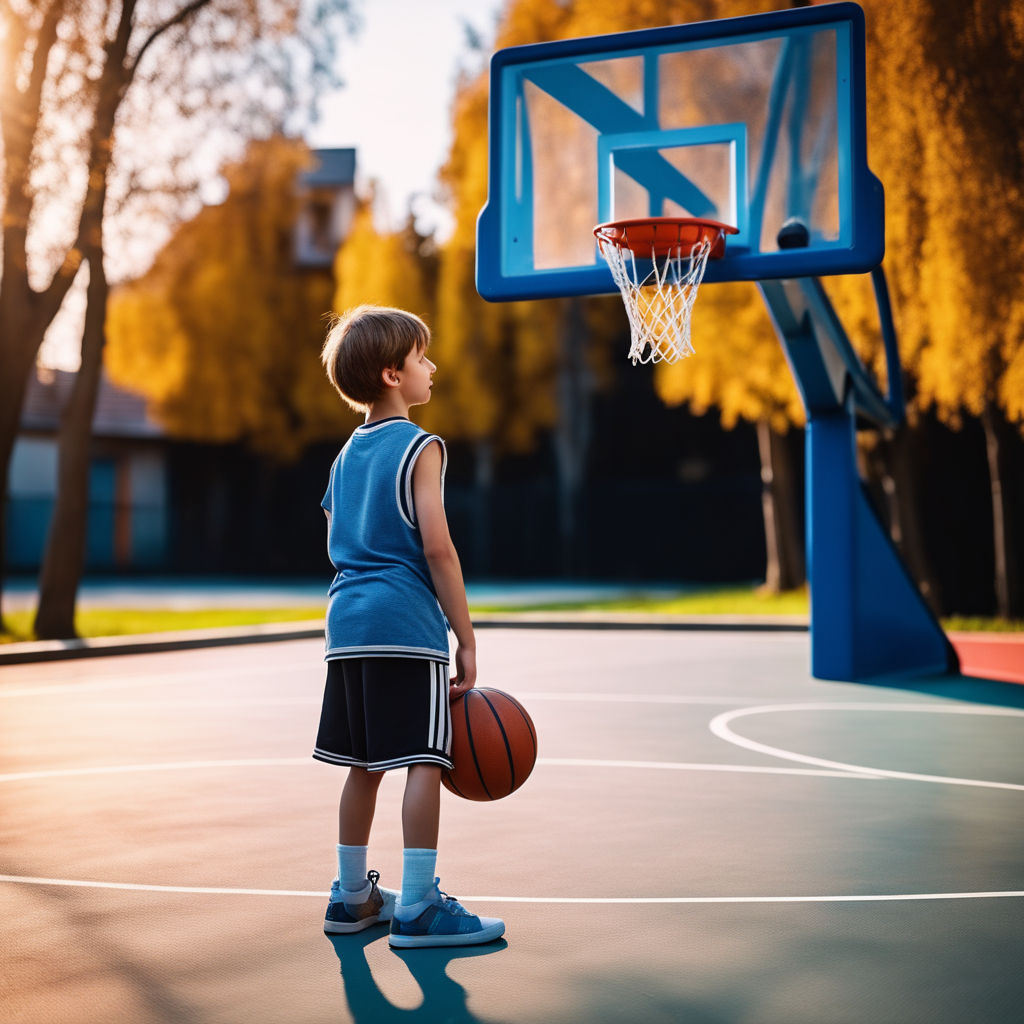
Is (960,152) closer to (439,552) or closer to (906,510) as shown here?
(906,510)

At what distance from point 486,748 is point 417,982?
0.87 metres

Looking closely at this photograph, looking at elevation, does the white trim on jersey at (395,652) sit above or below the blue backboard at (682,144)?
below

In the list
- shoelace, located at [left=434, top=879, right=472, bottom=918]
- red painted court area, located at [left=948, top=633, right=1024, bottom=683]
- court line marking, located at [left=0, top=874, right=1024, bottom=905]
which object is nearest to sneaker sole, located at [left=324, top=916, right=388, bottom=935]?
shoelace, located at [left=434, top=879, right=472, bottom=918]

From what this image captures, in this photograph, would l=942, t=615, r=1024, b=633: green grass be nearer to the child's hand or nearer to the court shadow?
the court shadow

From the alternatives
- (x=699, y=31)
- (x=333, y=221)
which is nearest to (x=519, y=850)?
(x=699, y=31)

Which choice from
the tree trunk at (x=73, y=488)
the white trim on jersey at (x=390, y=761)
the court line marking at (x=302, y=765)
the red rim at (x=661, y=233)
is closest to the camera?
the white trim on jersey at (x=390, y=761)

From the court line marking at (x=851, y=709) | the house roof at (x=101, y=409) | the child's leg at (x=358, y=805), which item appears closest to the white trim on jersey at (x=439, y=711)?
the child's leg at (x=358, y=805)

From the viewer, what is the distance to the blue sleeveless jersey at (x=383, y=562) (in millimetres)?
4066

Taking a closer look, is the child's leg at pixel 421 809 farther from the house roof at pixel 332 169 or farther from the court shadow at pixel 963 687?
the house roof at pixel 332 169

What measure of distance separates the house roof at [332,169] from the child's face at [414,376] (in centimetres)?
3340

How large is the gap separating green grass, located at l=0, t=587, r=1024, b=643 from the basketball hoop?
916 cm

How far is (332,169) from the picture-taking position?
3712cm

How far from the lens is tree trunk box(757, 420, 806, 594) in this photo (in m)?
22.0

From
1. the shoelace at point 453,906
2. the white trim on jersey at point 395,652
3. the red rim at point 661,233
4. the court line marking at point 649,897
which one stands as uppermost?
the red rim at point 661,233
